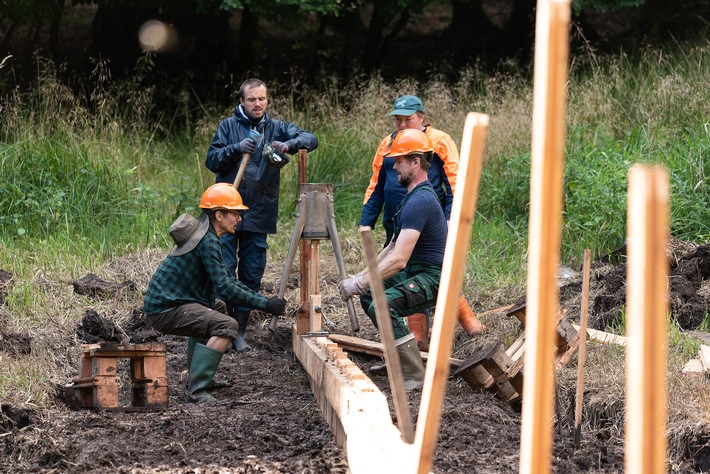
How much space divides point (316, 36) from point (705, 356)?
11376 millimetres

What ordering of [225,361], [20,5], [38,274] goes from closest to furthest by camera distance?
[225,361] → [38,274] → [20,5]

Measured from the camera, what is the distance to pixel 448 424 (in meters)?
5.12

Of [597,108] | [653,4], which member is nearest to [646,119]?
[597,108]

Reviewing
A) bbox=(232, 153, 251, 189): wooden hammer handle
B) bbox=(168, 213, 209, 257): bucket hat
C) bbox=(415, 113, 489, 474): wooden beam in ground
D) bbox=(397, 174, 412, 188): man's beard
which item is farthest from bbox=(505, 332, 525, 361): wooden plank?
bbox=(415, 113, 489, 474): wooden beam in ground

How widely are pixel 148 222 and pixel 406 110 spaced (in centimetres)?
389

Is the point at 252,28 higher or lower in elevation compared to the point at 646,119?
higher

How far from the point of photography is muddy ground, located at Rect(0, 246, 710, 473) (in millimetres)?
4492

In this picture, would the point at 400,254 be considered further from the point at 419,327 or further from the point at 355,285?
the point at 419,327

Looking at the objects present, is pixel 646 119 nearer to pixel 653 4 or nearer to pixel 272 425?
pixel 653 4

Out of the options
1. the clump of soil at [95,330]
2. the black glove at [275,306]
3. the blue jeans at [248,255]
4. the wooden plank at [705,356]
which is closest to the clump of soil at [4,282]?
the clump of soil at [95,330]

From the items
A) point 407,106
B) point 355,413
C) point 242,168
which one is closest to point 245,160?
point 242,168

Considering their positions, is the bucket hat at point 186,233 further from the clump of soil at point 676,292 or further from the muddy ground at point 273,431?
the clump of soil at point 676,292

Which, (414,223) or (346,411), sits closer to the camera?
(346,411)

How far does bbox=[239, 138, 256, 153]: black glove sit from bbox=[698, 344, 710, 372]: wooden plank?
3.45 metres
